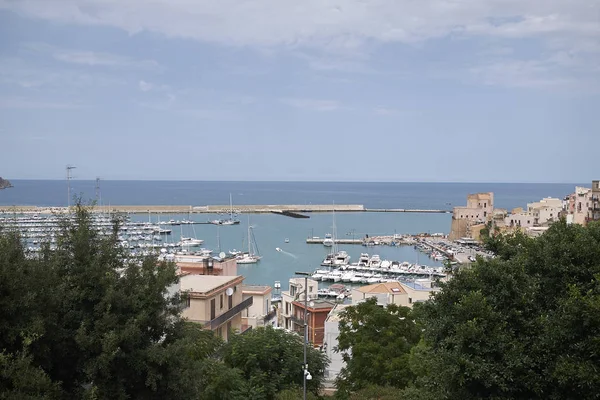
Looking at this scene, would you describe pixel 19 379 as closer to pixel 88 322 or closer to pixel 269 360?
pixel 88 322

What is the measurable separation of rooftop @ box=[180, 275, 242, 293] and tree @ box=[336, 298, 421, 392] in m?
3.82

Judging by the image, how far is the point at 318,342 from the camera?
A: 2362cm

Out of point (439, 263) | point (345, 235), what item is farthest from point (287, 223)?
point (439, 263)

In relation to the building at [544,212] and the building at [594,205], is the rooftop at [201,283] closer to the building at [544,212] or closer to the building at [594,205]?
the building at [594,205]

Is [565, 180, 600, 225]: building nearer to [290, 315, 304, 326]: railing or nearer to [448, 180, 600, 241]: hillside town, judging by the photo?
[448, 180, 600, 241]: hillside town

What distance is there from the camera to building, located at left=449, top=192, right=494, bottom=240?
262 feet

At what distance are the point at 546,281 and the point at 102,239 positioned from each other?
632 cm

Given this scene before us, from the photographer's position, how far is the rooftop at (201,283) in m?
15.3

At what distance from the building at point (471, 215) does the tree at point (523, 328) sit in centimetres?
7332

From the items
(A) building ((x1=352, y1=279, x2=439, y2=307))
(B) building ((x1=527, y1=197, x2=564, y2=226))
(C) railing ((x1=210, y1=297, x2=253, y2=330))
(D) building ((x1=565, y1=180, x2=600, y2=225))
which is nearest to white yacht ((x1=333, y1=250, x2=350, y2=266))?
(B) building ((x1=527, y1=197, x2=564, y2=226))

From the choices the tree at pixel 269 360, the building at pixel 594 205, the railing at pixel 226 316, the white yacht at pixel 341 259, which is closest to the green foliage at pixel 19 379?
the tree at pixel 269 360

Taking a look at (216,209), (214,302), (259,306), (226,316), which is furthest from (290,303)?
(216,209)

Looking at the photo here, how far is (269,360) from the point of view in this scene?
1224 centimetres

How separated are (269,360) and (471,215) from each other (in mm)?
73562
